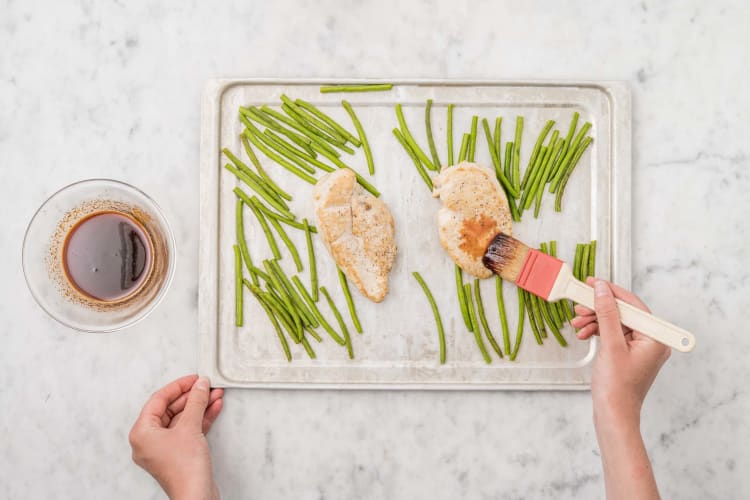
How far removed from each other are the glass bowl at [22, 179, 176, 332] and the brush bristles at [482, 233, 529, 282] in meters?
0.92

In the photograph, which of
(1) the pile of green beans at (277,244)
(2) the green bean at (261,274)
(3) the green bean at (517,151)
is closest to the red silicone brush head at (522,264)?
(3) the green bean at (517,151)

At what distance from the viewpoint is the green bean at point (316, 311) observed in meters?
1.82

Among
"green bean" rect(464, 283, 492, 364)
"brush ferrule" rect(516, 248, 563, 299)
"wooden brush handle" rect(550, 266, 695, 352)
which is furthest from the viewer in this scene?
"green bean" rect(464, 283, 492, 364)

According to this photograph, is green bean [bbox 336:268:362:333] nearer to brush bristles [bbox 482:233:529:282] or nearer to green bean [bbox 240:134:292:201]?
green bean [bbox 240:134:292:201]

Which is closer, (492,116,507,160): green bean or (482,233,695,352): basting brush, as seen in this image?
(482,233,695,352): basting brush

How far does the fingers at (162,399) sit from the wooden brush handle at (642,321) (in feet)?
3.78

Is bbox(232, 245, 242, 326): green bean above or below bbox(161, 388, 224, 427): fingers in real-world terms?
above

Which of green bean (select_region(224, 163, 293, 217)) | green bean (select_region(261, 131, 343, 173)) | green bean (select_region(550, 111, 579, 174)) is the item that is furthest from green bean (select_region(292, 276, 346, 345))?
green bean (select_region(550, 111, 579, 174))

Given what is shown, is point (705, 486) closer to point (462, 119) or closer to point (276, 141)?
point (462, 119)

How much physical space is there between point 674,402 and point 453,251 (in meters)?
0.86

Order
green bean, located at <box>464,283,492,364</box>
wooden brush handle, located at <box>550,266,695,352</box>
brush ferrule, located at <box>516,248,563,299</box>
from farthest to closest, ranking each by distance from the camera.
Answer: green bean, located at <box>464,283,492,364</box>, brush ferrule, located at <box>516,248,563,299</box>, wooden brush handle, located at <box>550,266,695,352</box>

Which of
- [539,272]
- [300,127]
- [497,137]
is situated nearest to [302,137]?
[300,127]

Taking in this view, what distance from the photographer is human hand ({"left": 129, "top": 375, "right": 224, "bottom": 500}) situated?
170 cm

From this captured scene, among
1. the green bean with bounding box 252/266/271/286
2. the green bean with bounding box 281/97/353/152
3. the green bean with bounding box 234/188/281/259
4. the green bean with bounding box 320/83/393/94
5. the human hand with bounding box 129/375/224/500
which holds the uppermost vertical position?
the green bean with bounding box 320/83/393/94
